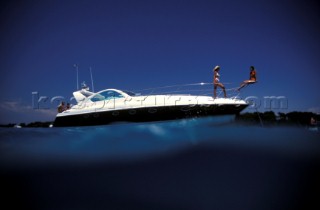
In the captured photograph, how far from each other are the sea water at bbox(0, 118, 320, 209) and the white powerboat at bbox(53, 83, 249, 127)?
1.24 ft

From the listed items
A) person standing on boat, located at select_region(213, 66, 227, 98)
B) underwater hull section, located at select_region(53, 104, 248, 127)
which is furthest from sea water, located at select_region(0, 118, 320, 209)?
person standing on boat, located at select_region(213, 66, 227, 98)

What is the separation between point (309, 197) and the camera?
9.17 metres

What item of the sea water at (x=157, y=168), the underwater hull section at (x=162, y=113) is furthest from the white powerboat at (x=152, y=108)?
the sea water at (x=157, y=168)

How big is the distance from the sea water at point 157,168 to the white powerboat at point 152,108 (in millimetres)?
377

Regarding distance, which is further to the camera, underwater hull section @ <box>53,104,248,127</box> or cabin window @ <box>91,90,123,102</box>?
cabin window @ <box>91,90,123,102</box>

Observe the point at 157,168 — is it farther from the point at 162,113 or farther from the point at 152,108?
the point at 152,108

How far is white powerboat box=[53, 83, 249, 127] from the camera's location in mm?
9633

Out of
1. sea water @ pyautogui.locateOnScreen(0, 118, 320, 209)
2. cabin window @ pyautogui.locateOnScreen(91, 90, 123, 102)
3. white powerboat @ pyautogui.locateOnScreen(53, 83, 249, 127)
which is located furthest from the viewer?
cabin window @ pyautogui.locateOnScreen(91, 90, 123, 102)

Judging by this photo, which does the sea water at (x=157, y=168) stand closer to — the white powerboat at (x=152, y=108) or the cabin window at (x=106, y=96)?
the white powerboat at (x=152, y=108)

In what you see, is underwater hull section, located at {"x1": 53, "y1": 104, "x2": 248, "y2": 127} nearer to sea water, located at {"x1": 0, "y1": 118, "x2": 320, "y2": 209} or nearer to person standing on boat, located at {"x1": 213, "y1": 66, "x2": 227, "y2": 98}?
sea water, located at {"x1": 0, "y1": 118, "x2": 320, "y2": 209}

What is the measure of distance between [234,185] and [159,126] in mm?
4341

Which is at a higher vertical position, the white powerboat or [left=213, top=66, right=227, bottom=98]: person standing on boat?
[left=213, top=66, right=227, bottom=98]: person standing on boat

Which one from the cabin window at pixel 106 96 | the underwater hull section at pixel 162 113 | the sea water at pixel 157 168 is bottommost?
the sea water at pixel 157 168

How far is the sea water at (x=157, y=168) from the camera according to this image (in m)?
8.98
